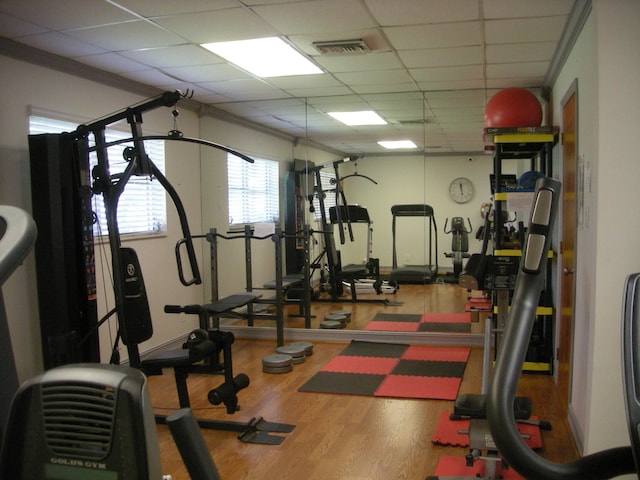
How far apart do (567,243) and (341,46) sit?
6.29 feet

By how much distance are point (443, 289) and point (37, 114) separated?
434 centimetres

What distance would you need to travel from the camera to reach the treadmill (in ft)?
18.4

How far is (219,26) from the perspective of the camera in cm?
325

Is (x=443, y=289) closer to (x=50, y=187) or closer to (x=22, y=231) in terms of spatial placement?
(x=50, y=187)

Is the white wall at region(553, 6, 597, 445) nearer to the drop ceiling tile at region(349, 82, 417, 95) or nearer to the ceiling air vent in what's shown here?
the ceiling air vent

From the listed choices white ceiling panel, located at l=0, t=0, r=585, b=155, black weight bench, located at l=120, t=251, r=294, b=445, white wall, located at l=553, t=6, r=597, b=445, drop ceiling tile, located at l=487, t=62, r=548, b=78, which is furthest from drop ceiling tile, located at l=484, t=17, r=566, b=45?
black weight bench, located at l=120, t=251, r=294, b=445

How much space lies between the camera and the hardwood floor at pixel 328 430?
112 inches

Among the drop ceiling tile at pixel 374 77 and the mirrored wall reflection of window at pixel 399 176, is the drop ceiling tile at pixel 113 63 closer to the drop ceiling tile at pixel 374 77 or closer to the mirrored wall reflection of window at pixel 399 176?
the drop ceiling tile at pixel 374 77

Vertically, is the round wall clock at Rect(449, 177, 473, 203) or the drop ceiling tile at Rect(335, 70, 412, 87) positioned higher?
the drop ceiling tile at Rect(335, 70, 412, 87)

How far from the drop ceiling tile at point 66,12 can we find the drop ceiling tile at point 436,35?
5.03 ft

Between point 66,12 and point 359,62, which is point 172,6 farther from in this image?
point 359,62

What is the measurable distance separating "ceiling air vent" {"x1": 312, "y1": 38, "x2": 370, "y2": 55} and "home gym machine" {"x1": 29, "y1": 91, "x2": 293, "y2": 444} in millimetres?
1061

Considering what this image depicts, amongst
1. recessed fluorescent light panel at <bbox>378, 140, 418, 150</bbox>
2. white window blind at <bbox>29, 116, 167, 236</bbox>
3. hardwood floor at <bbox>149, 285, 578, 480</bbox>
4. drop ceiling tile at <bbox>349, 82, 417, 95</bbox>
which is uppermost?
drop ceiling tile at <bbox>349, 82, 417, 95</bbox>

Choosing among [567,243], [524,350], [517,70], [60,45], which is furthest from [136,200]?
[524,350]
